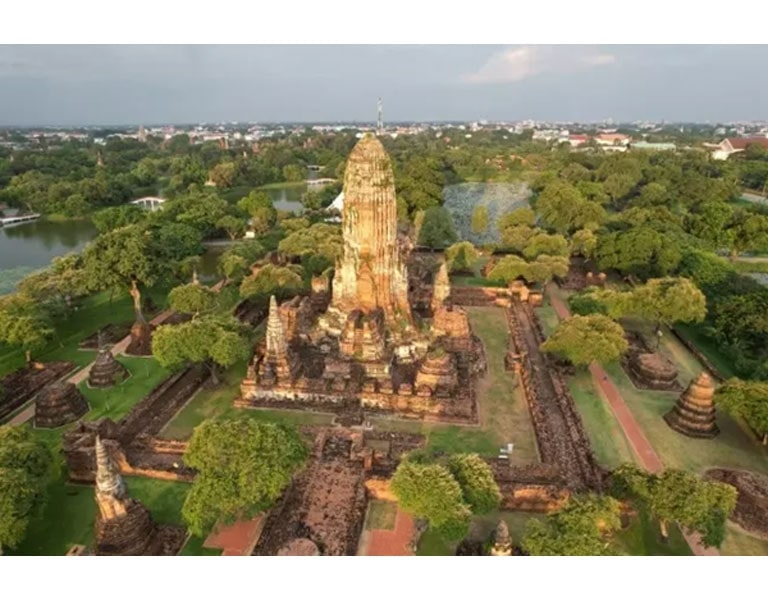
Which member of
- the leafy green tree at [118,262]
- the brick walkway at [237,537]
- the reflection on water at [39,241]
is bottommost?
the reflection on water at [39,241]

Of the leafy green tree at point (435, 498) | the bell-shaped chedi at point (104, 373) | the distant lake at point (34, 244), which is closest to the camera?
the leafy green tree at point (435, 498)

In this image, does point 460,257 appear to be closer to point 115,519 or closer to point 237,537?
point 237,537

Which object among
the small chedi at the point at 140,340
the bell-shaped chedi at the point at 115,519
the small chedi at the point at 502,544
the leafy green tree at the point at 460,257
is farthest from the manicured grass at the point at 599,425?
the small chedi at the point at 140,340

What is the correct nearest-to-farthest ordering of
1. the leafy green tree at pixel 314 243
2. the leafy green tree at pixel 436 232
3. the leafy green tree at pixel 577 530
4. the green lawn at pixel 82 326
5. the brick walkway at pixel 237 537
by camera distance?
the leafy green tree at pixel 577 530
the brick walkway at pixel 237 537
the green lawn at pixel 82 326
the leafy green tree at pixel 314 243
the leafy green tree at pixel 436 232

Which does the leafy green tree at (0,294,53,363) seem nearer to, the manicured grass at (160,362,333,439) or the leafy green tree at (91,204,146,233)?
the manicured grass at (160,362,333,439)

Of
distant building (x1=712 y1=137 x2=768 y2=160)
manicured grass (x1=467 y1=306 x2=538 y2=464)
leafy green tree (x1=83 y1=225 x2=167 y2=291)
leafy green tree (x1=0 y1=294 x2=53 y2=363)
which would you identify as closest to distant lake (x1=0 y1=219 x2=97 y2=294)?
leafy green tree (x1=83 y1=225 x2=167 y2=291)

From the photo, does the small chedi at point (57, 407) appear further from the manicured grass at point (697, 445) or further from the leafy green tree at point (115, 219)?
the leafy green tree at point (115, 219)

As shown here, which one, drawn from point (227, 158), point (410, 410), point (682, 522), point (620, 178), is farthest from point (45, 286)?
point (227, 158)

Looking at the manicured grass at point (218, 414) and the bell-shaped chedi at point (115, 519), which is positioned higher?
the bell-shaped chedi at point (115, 519)

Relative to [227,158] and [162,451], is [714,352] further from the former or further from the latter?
[227,158]
